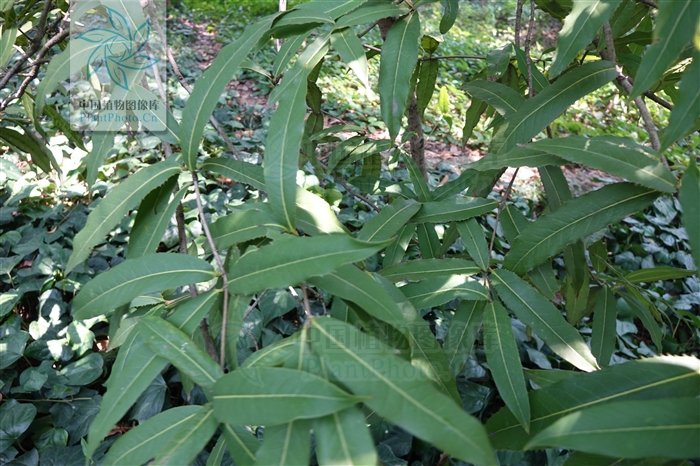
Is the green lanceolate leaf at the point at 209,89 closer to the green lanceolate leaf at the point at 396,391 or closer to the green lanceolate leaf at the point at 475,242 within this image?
the green lanceolate leaf at the point at 396,391

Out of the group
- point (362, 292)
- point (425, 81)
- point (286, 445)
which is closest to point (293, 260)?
point (362, 292)

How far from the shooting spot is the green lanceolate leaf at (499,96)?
0.96 meters

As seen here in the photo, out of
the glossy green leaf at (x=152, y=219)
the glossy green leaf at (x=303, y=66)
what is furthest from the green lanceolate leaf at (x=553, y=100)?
the glossy green leaf at (x=152, y=219)

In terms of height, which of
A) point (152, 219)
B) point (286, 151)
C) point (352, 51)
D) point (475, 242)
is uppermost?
point (352, 51)

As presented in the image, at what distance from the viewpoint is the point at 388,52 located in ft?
2.60

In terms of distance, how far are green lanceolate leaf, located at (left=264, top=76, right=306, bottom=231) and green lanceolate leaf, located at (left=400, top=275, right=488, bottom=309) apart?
266 millimetres

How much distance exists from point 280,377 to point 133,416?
50.0 inches

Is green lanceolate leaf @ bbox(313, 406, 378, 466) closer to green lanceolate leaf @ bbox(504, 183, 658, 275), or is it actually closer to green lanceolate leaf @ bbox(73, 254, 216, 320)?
green lanceolate leaf @ bbox(73, 254, 216, 320)

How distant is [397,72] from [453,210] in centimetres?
29

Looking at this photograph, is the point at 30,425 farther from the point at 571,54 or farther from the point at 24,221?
the point at 571,54

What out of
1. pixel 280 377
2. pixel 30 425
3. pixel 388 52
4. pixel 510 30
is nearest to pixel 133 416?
pixel 30 425

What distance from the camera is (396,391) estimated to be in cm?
46

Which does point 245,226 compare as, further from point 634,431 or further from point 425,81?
point 425,81

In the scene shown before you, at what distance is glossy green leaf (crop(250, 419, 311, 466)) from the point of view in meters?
0.46
